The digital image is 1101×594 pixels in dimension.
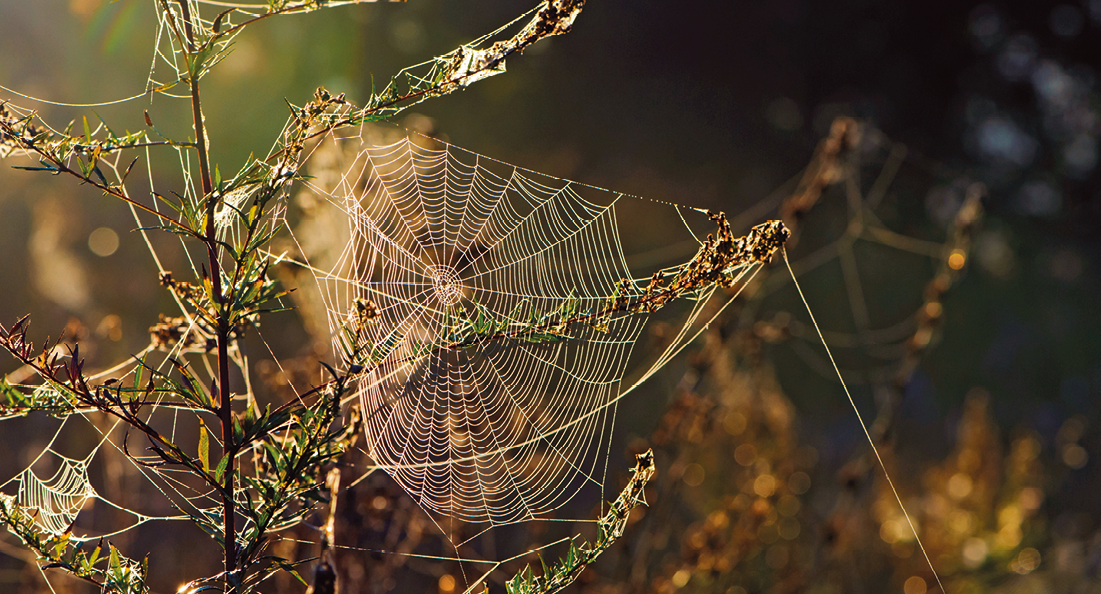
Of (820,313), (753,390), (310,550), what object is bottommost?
(310,550)

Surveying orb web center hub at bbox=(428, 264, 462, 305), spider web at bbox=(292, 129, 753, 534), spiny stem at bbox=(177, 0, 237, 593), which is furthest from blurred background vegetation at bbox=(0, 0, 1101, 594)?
spiny stem at bbox=(177, 0, 237, 593)

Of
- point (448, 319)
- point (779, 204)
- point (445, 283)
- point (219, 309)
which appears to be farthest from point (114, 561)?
point (779, 204)

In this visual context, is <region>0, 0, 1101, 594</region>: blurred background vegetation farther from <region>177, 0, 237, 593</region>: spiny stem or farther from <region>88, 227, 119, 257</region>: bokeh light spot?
<region>177, 0, 237, 593</region>: spiny stem

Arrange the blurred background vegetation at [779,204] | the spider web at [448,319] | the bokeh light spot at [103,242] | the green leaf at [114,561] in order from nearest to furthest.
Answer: the green leaf at [114,561], the spider web at [448,319], the blurred background vegetation at [779,204], the bokeh light spot at [103,242]

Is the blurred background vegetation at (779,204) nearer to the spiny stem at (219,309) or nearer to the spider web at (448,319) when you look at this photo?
the spider web at (448,319)

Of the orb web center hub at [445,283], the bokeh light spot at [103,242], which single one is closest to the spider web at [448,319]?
the orb web center hub at [445,283]

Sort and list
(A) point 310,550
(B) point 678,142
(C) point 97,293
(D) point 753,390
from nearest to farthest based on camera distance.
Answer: (A) point 310,550 → (D) point 753,390 → (C) point 97,293 → (B) point 678,142

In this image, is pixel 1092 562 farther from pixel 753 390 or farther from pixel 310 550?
pixel 310 550

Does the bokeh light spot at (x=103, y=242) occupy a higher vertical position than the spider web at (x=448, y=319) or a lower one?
higher

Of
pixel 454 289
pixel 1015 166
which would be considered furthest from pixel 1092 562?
pixel 1015 166
